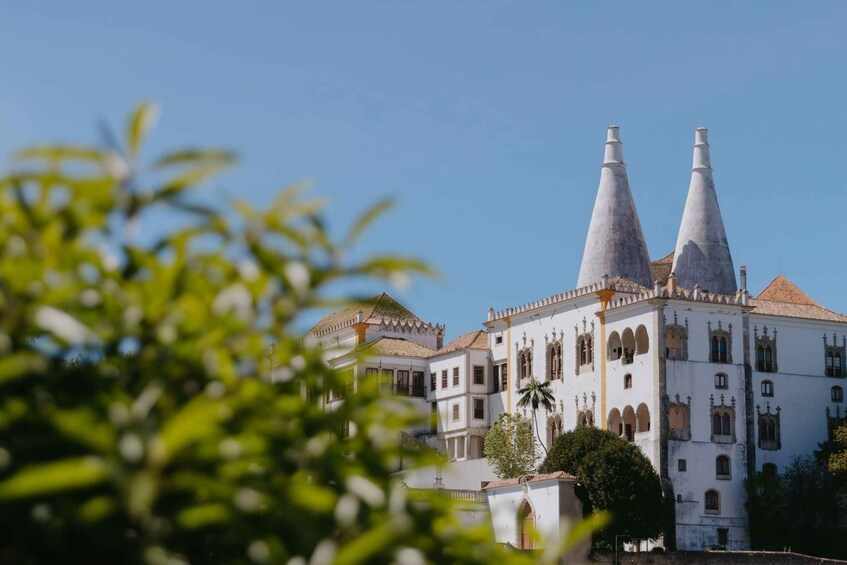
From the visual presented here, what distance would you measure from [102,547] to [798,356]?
2843 inches

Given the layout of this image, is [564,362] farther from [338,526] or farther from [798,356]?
[338,526]

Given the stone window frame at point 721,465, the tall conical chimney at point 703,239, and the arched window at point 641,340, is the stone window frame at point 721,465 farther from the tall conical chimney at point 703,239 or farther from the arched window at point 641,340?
the tall conical chimney at point 703,239

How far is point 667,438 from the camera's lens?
6831 centimetres

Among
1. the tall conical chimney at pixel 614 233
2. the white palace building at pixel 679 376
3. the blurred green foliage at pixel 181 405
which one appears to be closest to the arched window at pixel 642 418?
the white palace building at pixel 679 376

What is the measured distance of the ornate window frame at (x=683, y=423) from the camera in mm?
68688

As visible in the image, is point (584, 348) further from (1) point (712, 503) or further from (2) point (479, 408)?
(1) point (712, 503)

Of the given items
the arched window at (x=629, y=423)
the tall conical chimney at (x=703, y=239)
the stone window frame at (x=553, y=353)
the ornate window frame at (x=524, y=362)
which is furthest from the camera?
the tall conical chimney at (x=703, y=239)

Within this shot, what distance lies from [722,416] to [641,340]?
5.51m

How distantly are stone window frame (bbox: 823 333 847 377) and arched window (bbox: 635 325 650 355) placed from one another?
10.1 meters

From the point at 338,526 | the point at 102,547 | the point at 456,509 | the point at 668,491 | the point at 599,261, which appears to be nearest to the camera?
the point at 102,547

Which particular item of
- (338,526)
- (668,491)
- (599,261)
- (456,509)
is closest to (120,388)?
(338,526)

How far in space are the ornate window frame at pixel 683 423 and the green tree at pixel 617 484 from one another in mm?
2843

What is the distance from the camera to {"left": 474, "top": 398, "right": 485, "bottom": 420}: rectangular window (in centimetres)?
8150

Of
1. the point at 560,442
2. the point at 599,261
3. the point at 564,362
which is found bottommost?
the point at 560,442
